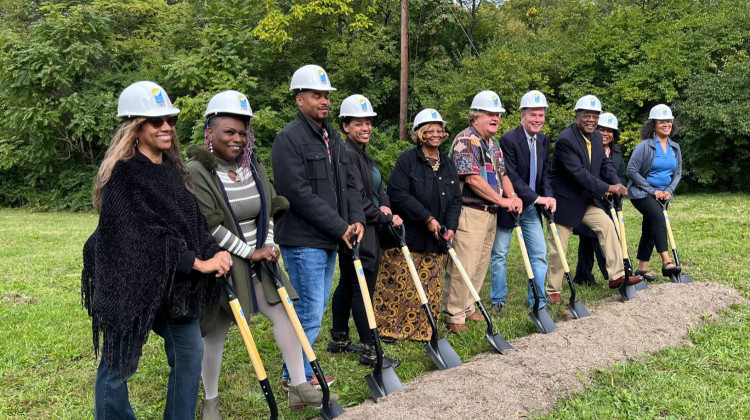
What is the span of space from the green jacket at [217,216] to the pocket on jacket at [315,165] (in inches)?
18.4

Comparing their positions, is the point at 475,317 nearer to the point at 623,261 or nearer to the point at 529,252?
the point at 529,252

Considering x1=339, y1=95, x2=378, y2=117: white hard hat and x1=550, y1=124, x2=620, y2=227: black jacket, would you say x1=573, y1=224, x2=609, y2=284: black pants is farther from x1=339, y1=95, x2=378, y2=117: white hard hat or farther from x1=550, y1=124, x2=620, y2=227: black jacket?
x1=339, y1=95, x2=378, y2=117: white hard hat

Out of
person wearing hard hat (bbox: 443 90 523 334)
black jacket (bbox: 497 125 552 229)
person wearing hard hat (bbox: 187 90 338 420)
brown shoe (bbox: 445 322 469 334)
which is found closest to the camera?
person wearing hard hat (bbox: 187 90 338 420)

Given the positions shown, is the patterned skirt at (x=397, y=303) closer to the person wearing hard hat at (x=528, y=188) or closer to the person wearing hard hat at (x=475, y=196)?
the person wearing hard hat at (x=475, y=196)

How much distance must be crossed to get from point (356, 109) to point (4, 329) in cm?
434

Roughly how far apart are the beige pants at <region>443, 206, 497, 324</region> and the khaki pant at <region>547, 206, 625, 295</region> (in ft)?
3.55

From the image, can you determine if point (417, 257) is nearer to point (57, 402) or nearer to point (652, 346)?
point (652, 346)

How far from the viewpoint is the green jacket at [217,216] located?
355 centimetres

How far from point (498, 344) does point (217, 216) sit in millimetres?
2595

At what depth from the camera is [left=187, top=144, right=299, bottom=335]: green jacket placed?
3553mm

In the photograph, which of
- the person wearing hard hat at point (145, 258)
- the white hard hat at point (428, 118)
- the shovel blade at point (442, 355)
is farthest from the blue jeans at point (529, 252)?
the person wearing hard hat at point (145, 258)

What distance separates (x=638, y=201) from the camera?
735 cm

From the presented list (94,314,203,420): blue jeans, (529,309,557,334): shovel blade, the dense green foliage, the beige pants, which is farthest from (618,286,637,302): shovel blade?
the dense green foliage

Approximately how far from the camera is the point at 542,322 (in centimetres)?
541
